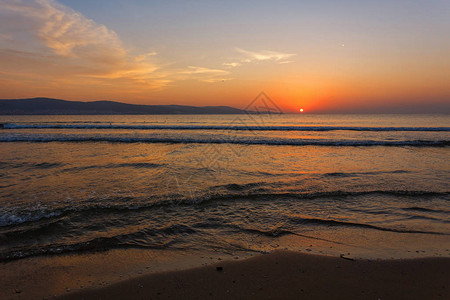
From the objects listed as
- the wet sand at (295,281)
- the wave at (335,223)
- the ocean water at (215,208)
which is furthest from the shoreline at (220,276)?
the wave at (335,223)

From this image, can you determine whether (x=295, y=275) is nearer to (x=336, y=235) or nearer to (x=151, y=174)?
(x=336, y=235)

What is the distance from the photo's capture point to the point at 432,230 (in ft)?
16.2

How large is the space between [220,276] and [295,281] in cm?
103

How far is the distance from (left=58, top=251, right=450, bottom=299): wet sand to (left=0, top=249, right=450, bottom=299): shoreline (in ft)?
0.04

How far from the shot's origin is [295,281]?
340 centimetres

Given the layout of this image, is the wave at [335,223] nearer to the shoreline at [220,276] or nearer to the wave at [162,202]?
the shoreline at [220,276]

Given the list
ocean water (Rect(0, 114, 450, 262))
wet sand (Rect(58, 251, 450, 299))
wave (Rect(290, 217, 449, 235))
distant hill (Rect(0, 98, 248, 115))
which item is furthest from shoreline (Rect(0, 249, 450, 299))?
distant hill (Rect(0, 98, 248, 115))

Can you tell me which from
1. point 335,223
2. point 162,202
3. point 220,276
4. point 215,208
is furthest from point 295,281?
point 162,202

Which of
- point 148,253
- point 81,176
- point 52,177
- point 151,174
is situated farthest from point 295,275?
point 52,177

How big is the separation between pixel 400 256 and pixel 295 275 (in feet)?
6.15

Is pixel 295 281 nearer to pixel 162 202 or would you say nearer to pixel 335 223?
pixel 335 223

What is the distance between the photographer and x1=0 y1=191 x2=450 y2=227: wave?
17.8ft

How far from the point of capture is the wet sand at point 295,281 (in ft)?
10.1

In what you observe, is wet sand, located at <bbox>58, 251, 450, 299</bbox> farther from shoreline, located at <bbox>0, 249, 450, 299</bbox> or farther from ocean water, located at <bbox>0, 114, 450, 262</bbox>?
ocean water, located at <bbox>0, 114, 450, 262</bbox>
